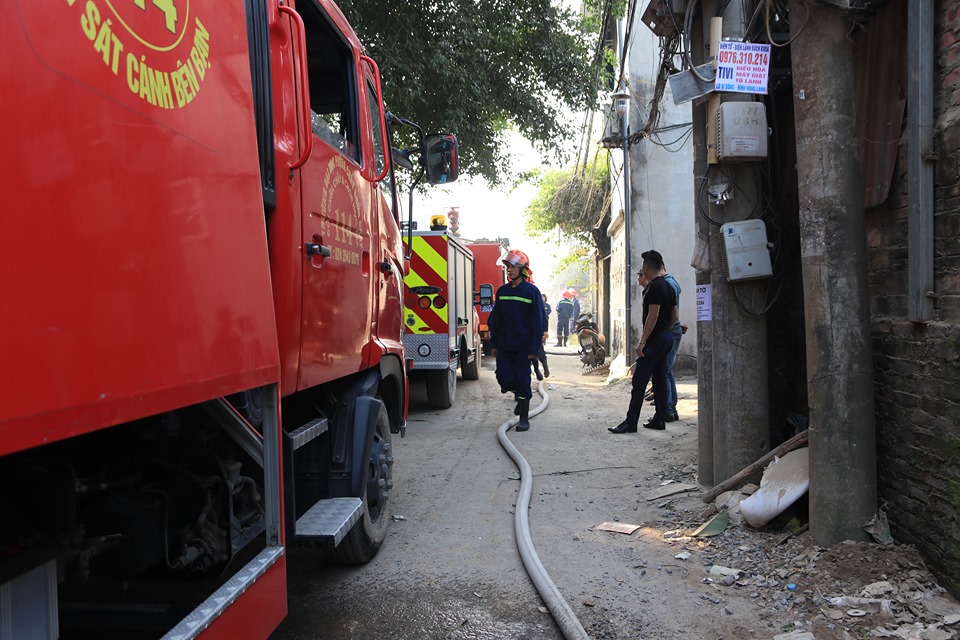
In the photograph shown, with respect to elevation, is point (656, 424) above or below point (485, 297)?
below

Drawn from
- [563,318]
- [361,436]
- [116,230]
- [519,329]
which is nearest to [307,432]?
[361,436]

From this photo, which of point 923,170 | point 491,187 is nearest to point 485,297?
point 491,187

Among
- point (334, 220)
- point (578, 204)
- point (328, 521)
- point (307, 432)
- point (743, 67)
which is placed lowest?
point (328, 521)

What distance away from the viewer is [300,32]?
281cm

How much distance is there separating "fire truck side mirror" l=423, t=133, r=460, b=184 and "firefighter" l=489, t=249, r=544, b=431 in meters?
3.09

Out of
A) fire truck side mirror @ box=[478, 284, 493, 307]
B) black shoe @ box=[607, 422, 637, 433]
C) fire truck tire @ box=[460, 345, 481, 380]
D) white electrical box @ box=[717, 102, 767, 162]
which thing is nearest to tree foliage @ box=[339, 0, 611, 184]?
fire truck side mirror @ box=[478, 284, 493, 307]

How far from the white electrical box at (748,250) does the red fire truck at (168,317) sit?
2499 millimetres

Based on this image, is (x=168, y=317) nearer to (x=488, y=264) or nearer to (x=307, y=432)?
(x=307, y=432)

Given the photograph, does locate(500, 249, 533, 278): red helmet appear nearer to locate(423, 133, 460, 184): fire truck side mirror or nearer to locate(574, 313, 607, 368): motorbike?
locate(423, 133, 460, 184): fire truck side mirror

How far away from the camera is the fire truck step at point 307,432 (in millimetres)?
2804

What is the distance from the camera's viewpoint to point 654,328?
23.3 feet

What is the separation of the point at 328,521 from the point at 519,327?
487cm

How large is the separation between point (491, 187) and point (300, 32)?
10218mm

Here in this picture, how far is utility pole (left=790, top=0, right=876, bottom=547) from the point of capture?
346cm
